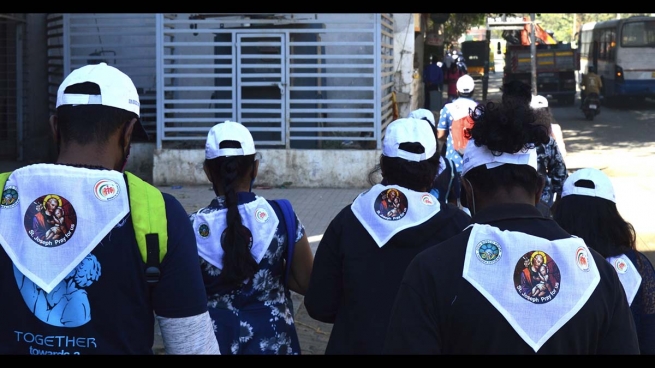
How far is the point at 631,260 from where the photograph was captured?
11.4ft

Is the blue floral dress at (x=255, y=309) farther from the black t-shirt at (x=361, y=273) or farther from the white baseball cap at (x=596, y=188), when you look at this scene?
the white baseball cap at (x=596, y=188)

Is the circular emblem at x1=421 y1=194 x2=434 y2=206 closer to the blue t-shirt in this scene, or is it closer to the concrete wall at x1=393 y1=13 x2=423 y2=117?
the blue t-shirt

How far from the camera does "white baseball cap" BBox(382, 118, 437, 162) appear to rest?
12.1ft

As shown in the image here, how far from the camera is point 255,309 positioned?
11.6 ft

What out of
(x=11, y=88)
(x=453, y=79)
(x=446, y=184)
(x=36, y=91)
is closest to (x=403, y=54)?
(x=36, y=91)

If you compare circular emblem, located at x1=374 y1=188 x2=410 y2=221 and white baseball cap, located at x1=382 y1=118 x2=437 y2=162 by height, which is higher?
white baseball cap, located at x1=382 y1=118 x2=437 y2=162

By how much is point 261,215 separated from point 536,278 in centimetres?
155

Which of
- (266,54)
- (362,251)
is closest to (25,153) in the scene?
(266,54)

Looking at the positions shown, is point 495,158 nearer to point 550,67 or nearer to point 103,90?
point 103,90

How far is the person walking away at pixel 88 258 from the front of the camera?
2.27 meters

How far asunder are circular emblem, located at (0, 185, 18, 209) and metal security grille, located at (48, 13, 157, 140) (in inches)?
475

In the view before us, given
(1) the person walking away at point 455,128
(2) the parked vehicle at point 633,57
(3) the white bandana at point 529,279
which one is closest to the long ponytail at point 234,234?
(3) the white bandana at point 529,279

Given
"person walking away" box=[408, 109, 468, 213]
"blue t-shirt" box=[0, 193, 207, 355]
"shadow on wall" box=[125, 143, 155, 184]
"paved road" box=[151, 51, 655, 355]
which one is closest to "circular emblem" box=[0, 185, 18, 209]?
"blue t-shirt" box=[0, 193, 207, 355]

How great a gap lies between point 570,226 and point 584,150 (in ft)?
52.6
